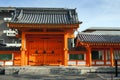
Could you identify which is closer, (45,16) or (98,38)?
(98,38)

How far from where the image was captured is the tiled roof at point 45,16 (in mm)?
25547

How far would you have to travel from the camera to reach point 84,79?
730 inches

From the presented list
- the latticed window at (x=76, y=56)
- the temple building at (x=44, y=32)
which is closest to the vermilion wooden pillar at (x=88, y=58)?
the latticed window at (x=76, y=56)

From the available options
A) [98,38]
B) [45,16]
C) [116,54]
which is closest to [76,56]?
[98,38]

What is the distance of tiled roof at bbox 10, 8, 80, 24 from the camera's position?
2555cm

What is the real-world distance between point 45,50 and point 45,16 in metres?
3.96

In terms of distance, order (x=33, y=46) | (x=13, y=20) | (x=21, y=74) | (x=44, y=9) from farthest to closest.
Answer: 1. (x=44, y=9)
2. (x=33, y=46)
3. (x=13, y=20)
4. (x=21, y=74)

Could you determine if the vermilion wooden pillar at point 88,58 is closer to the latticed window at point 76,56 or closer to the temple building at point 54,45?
the temple building at point 54,45

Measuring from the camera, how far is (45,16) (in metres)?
27.6

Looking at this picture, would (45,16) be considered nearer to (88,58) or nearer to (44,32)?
(44,32)

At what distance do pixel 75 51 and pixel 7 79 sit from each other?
31.8 feet

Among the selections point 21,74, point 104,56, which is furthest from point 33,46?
point 104,56

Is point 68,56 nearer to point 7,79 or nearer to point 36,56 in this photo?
point 36,56

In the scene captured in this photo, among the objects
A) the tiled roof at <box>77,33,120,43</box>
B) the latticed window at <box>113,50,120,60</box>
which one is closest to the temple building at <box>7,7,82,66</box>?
the tiled roof at <box>77,33,120,43</box>
